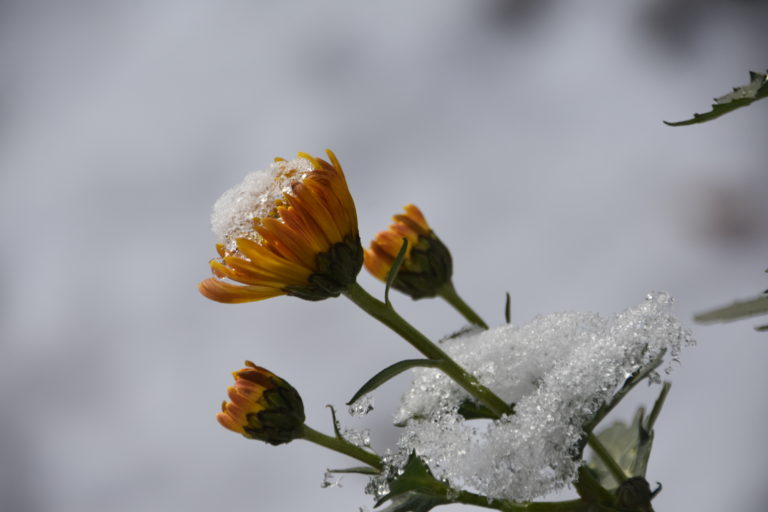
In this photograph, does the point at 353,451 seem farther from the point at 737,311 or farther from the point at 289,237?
the point at 737,311

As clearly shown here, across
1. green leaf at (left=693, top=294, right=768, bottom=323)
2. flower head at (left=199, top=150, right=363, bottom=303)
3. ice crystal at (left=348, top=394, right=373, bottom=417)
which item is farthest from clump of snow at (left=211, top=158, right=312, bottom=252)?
green leaf at (left=693, top=294, right=768, bottom=323)

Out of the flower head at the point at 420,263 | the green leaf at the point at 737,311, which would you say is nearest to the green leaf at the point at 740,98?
the green leaf at the point at 737,311

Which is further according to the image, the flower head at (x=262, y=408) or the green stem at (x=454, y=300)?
the green stem at (x=454, y=300)

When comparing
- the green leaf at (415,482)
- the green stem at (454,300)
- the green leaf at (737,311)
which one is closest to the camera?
the green leaf at (737,311)

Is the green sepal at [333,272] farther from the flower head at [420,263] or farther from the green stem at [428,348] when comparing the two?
the flower head at [420,263]

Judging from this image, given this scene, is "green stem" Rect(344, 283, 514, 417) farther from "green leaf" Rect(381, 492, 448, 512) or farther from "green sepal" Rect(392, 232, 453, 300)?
"green sepal" Rect(392, 232, 453, 300)

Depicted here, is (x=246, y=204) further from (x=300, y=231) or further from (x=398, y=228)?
(x=398, y=228)
